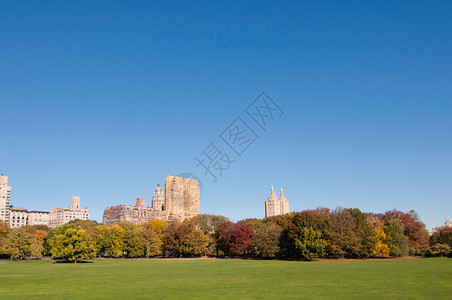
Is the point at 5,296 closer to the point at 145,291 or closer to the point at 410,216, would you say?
the point at 145,291

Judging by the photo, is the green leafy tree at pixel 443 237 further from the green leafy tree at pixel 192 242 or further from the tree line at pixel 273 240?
the green leafy tree at pixel 192 242

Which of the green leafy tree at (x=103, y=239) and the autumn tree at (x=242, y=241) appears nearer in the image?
the autumn tree at (x=242, y=241)

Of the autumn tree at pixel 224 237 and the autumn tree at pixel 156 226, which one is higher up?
the autumn tree at pixel 156 226

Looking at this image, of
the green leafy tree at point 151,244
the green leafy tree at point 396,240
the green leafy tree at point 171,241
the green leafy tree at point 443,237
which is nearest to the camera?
the green leafy tree at point 396,240

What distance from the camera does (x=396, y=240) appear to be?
93.1m

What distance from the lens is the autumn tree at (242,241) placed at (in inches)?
3979

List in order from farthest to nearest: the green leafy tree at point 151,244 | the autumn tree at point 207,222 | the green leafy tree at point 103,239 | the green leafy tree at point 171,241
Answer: the autumn tree at point 207,222 → the green leafy tree at point 171,241 → the green leafy tree at point 151,244 → the green leafy tree at point 103,239

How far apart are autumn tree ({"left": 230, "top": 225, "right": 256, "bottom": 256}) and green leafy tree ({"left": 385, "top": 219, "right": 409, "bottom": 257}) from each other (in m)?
34.0

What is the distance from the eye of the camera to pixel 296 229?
8688 centimetres

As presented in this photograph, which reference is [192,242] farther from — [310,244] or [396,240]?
[396,240]

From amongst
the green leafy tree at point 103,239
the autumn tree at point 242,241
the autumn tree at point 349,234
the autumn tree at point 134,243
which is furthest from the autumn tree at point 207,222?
the autumn tree at point 349,234

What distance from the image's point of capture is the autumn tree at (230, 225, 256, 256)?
3979 inches

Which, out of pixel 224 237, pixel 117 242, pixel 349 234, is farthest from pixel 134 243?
pixel 349 234

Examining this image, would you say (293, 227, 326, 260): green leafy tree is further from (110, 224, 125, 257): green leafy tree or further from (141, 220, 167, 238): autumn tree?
(141, 220, 167, 238): autumn tree
